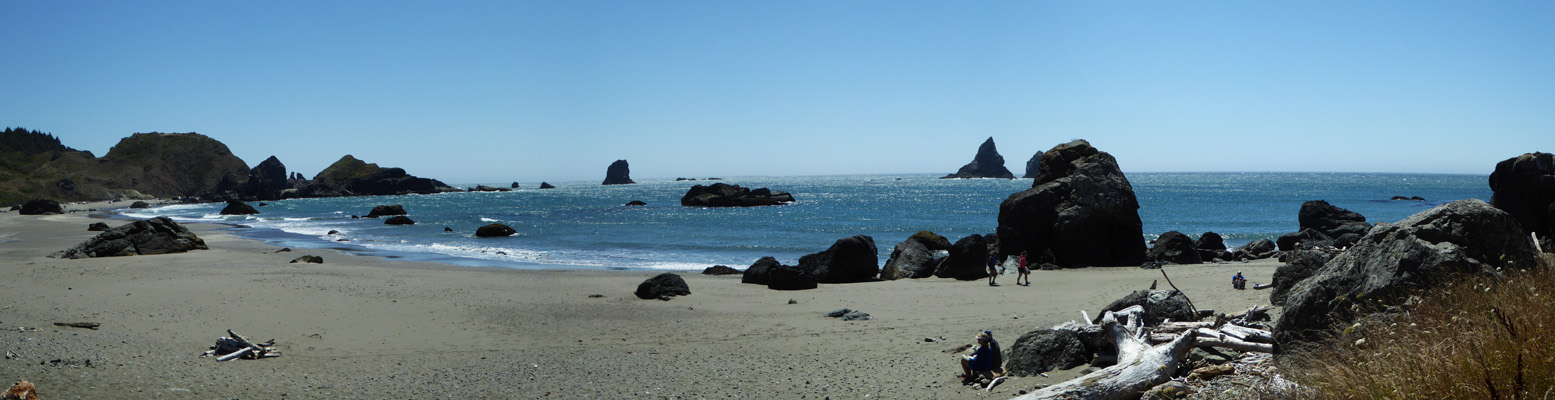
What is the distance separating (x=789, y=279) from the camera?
75.3ft

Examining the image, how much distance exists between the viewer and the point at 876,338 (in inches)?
544

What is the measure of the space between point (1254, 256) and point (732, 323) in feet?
81.5

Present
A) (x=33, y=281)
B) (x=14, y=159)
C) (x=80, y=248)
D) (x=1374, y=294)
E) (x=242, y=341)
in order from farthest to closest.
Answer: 1. (x=14, y=159)
2. (x=80, y=248)
3. (x=33, y=281)
4. (x=242, y=341)
5. (x=1374, y=294)

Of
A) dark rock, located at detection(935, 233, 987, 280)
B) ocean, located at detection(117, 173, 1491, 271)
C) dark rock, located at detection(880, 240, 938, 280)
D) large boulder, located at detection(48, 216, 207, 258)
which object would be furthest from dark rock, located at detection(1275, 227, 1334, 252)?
large boulder, located at detection(48, 216, 207, 258)

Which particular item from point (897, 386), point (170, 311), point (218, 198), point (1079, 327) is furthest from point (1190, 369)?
point (218, 198)

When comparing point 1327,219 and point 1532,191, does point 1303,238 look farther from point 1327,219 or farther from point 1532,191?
point 1532,191

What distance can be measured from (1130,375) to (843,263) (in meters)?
16.6

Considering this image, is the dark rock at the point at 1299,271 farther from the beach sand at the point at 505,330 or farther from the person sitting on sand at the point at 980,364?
the person sitting on sand at the point at 980,364

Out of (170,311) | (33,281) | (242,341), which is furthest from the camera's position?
(33,281)

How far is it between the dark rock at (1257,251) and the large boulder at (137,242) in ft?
131

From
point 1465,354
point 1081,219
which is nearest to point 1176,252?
point 1081,219

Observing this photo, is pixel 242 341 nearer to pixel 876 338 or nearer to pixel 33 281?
pixel 876 338

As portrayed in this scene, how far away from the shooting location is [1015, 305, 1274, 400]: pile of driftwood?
7.89m

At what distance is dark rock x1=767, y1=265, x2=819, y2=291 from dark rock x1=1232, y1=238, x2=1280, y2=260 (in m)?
18.7
